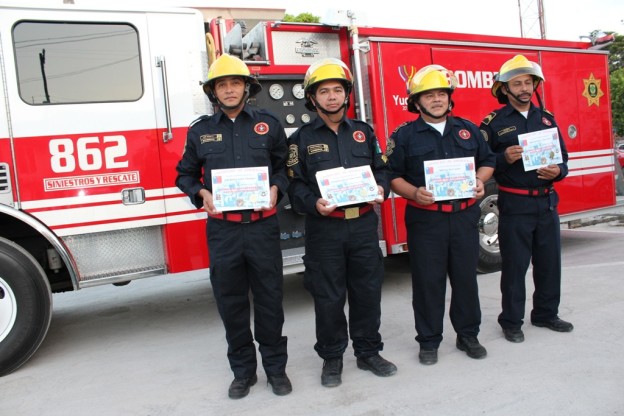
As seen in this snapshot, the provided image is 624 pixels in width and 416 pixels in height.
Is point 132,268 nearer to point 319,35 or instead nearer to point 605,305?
point 319,35

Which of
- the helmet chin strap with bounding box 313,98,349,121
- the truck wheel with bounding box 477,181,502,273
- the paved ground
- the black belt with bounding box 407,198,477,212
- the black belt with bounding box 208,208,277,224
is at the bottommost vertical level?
the paved ground

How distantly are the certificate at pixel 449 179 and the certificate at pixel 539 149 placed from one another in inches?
22.5

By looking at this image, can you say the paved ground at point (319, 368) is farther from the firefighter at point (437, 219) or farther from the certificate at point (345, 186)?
the certificate at point (345, 186)

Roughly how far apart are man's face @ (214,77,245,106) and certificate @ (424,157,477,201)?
4.07 feet

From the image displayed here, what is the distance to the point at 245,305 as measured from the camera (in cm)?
324

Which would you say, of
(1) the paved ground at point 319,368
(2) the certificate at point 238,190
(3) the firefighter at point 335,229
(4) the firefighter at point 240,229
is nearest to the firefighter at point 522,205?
(1) the paved ground at point 319,368

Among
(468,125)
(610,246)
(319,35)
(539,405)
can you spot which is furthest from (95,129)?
(610,246)

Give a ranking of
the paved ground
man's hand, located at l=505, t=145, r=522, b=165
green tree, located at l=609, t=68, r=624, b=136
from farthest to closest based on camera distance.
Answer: green tree, located at l=609, t=68, r=624, b=136 < man's hand, located at l=505, t=145, r=522, b=165 < the paved ground

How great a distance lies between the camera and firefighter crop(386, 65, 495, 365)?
137 inches

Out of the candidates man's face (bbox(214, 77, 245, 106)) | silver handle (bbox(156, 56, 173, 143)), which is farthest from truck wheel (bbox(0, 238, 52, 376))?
man's face (bbox(214, 77, 245, 106))

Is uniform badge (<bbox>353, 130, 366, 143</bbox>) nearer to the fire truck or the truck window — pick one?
the fire truck

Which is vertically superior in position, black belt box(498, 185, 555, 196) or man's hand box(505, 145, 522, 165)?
man's hand box(505, 145, 522, 165)

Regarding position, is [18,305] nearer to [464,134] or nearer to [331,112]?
[331,112]

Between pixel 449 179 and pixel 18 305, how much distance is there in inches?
120
